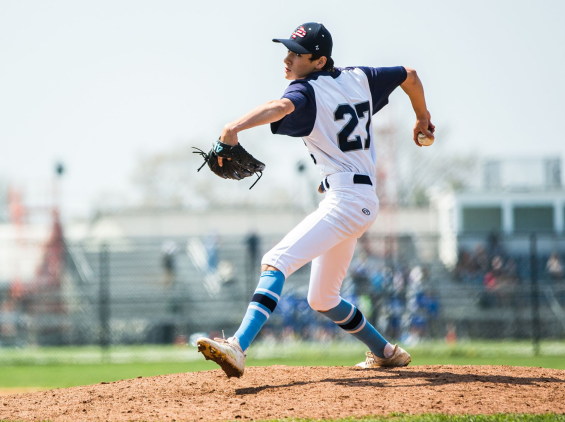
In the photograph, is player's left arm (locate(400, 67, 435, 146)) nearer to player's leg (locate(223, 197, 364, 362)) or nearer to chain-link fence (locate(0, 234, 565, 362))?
player's leg (locate(223, 197, 364, 362))

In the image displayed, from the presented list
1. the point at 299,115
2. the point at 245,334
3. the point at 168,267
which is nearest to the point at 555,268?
the point at 168,267

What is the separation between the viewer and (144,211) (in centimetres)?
2870

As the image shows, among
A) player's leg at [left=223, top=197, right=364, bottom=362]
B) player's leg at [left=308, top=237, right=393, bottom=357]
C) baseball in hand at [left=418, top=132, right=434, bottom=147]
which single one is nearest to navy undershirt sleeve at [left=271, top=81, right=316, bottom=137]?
player's leg at [left=223, top=197, right=364, bottom=362]

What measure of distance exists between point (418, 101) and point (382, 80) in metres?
0.43

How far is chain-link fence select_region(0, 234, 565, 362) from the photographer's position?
15086 mm

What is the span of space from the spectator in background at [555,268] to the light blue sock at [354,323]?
13.2 meters

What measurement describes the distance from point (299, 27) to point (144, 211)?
80.7 ft

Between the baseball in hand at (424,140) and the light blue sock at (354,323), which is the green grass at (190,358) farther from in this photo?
the baseball in hand at (424,140)

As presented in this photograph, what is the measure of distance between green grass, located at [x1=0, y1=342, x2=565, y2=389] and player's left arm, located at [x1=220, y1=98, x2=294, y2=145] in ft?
21.2

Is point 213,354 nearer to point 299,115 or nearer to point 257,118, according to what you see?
point 257,118

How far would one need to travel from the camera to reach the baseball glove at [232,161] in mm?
4352

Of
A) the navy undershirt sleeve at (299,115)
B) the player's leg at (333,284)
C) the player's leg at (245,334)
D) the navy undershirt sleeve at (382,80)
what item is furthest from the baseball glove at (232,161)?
the navy undershirt sleeve at (382,80)

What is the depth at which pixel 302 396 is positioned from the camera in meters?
4.40

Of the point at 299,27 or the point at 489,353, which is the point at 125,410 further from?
the point at 489,353
